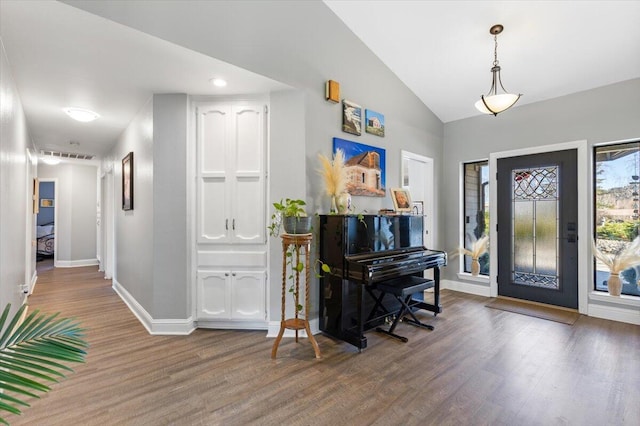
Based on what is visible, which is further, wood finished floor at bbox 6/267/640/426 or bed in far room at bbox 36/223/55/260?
bed in far room at bbox 36/223/55/260

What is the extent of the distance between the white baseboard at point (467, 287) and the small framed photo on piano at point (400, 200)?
1.83m

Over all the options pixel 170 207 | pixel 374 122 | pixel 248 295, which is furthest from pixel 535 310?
pixel 170 207

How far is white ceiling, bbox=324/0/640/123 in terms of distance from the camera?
2.94 m

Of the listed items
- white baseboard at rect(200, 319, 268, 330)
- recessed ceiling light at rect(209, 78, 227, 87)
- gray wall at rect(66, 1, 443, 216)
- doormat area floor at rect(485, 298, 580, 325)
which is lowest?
doormat area floor at rect(485, 298, 580, 325)

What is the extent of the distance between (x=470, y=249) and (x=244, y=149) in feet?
12.4

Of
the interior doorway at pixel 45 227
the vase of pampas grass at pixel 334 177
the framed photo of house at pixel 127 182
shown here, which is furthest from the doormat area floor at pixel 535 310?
the interior doorway at pixel 45 227

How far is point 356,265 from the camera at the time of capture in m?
2.77

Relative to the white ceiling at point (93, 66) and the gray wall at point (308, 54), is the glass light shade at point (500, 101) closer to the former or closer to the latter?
the gray wall at point (308, 54)

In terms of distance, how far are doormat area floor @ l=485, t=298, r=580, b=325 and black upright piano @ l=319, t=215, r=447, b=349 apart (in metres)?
1.45

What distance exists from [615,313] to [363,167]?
3.39 metres

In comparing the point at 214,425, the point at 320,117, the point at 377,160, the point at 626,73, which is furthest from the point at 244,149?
the point at 626,73

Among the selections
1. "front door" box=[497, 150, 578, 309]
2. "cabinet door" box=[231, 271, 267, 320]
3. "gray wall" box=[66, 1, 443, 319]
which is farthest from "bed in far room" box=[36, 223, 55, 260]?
"front door" box=[497, 150, 578, 309]

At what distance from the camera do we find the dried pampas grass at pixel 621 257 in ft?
11.3

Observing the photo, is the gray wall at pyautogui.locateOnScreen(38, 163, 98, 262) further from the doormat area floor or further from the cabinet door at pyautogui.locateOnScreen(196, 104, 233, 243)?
the doormat area floor
